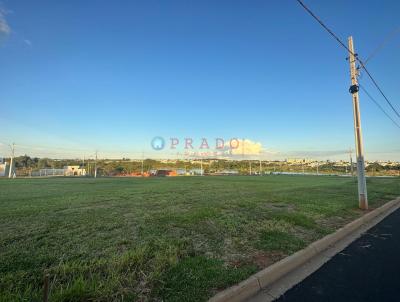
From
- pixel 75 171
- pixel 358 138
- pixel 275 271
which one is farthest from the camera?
pixel 75 171

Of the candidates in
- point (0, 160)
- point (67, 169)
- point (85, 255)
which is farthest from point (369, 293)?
point (67, 169)

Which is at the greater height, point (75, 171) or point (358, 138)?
point (358, 138)

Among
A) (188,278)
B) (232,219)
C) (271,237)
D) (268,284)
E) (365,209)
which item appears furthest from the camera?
(365,209)

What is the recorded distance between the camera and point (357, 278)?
4492 mm

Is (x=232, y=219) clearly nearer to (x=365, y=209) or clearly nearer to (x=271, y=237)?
(x=271, y=237)

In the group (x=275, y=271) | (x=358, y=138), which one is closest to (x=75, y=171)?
(x=358, y=138)

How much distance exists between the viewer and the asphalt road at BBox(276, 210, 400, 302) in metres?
3.86

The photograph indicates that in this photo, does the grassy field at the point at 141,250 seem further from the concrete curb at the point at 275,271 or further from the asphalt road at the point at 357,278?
the asphalt road at the point at 357,278

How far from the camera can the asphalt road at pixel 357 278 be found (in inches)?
152

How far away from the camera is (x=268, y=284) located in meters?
4.33

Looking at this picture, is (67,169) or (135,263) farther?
(67,169)

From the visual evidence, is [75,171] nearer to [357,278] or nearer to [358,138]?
[358,138]

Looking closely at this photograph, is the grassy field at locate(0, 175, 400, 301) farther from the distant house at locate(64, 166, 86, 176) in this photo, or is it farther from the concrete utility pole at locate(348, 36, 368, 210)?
the distant house at locate(64, 166, 86, 176)

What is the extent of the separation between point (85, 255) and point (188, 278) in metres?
2.05
